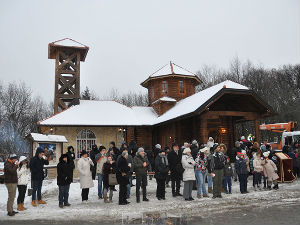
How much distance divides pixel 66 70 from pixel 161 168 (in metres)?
17.6

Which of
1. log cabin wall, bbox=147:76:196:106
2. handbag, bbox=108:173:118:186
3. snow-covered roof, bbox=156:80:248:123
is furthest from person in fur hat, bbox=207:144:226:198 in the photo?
log cabin wall, bbox=147:76:196:106

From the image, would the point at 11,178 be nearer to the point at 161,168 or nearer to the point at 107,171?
the point at 107,171

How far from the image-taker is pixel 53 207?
8789 mm

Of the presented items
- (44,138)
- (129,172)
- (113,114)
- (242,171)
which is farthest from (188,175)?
(113,114)

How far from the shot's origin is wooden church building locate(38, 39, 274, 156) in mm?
17719

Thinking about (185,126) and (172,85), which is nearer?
(185,126)

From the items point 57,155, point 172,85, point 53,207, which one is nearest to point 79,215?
point 53,207

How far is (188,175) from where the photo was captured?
9320 millimetres

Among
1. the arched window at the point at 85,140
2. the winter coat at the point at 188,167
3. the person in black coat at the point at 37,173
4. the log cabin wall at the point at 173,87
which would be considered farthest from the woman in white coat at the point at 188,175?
the log cabin wall at the point at 173,87

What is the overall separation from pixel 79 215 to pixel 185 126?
1371 cm

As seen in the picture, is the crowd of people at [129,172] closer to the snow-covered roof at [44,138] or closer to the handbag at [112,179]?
the handbag at [112,179]

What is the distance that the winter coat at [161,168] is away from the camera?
9.50m

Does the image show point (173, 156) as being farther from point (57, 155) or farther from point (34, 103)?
point (34, 103)

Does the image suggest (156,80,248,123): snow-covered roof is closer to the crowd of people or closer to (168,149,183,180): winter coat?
the crowd of people
